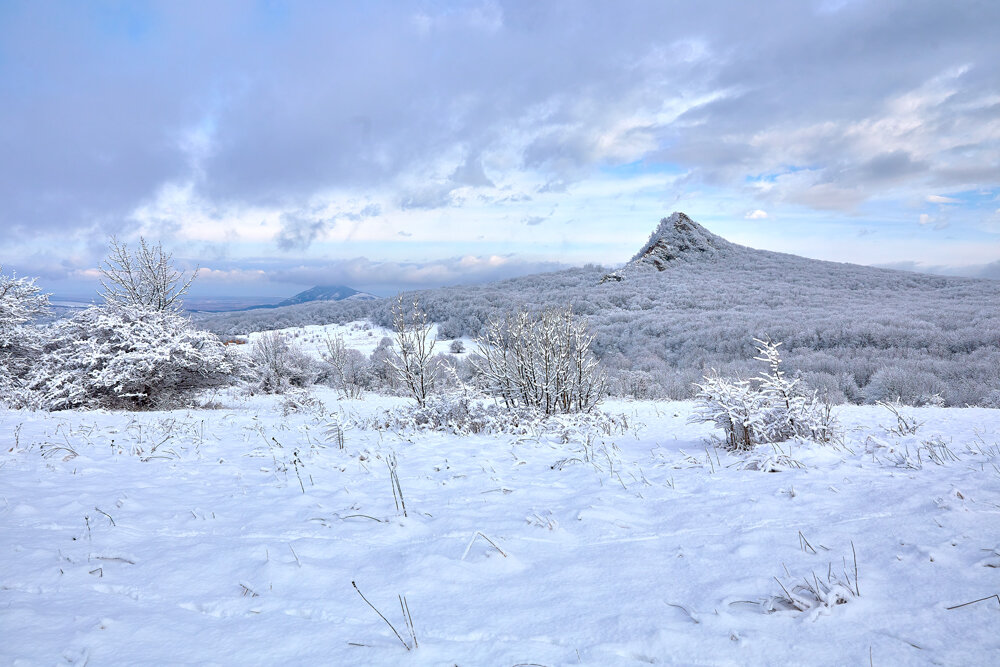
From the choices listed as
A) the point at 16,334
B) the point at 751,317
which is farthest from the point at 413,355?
the point at 751,317

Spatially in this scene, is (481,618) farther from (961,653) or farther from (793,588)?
(961,653)

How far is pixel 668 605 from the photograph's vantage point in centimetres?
204

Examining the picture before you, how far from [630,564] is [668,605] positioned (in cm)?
43

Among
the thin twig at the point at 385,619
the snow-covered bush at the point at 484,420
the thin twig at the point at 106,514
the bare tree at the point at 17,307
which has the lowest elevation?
the snow-covered bush at the point at 484,420

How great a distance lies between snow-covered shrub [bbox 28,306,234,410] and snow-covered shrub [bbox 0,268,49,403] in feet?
2.12

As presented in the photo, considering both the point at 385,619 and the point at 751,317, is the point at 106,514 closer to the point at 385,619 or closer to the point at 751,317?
the point at 385,619

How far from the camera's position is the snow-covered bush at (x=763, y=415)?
17.1ft

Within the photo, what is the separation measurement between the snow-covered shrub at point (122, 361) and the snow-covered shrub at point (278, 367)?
7352 mm

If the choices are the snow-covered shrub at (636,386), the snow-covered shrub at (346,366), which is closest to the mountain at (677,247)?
the snow-covered shrub at (346,366)

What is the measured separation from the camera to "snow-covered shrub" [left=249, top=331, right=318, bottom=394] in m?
20.8

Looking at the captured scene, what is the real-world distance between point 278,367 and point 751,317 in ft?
85.7

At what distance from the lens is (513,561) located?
8.42ft

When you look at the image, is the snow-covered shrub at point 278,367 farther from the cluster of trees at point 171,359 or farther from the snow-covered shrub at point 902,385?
the snow-covered shrub at point 902,385

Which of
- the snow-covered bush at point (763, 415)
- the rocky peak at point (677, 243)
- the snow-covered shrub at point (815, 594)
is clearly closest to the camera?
the snow-covered shrub at point (815, 594)
